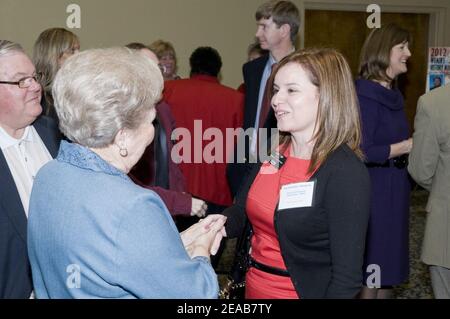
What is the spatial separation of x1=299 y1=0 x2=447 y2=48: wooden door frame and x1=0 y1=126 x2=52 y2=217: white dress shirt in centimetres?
567

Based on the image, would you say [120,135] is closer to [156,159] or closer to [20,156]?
[20,156]

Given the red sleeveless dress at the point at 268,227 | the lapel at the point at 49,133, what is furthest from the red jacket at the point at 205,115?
the red sleeveless dress at the point at 268,227

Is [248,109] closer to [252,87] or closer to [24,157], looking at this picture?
[252,87]

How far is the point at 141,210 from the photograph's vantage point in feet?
4.49

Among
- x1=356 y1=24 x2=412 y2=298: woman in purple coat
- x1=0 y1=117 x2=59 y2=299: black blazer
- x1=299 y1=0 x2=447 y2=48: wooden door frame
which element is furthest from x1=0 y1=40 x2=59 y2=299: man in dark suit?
x1=299 y1=0 x2=447 y2=48: wooden door frame

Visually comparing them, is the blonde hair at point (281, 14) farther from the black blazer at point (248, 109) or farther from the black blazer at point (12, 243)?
the black blazer at point (12, 243)

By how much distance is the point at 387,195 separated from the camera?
131 inches

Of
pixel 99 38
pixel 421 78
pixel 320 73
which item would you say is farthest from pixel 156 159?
pixel 421 78

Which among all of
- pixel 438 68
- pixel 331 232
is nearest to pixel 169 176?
pixel 331 232

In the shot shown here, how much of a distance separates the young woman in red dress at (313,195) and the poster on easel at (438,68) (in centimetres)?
348

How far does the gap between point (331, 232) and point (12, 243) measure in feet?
3.63

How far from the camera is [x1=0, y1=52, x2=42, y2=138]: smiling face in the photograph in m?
2.18

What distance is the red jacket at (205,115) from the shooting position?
426 cm

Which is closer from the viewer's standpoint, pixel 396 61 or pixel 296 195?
pixel 296 195
